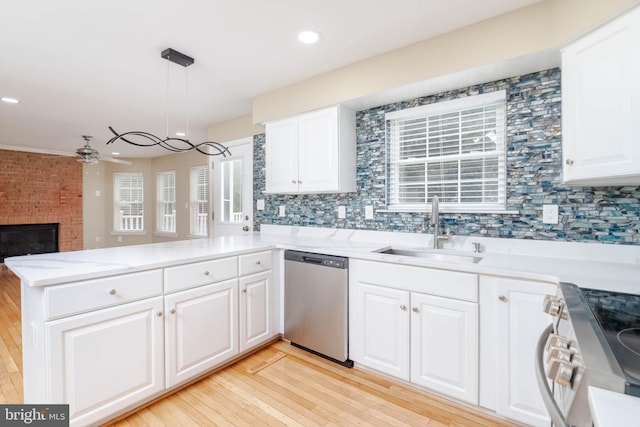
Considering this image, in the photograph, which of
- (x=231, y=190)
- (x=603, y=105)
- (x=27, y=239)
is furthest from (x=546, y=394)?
(x=27, y=239)

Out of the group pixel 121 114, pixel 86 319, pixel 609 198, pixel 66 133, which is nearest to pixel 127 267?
pixel 86 319

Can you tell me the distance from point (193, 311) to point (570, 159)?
244 cm

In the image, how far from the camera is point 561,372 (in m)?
0.65

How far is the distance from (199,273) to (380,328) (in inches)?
51.2

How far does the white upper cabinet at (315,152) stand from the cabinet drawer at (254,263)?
734 mm

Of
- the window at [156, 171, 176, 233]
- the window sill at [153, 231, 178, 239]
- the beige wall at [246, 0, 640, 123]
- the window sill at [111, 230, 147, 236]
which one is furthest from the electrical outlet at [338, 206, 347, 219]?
the window sill at [111, 230, 147, 236]

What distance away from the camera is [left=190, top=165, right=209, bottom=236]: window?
595 centimetres

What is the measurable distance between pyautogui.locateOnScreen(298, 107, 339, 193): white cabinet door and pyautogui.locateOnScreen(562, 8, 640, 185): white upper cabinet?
1573 millimetres

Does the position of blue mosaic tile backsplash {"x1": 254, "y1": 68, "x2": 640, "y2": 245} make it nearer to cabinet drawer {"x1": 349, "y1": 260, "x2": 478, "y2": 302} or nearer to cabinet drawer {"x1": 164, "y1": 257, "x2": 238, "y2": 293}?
cabinet drawer {"x1": 349, "y1": 260, "x2": 478, "y2": 302}

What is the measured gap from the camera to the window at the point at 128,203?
7449 mm

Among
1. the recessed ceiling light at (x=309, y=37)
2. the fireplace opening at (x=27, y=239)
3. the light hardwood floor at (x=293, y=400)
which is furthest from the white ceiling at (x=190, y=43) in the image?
the fireplace opening at (x=27, y=239)

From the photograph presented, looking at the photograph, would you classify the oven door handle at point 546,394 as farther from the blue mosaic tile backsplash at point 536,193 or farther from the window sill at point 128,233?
the window sill at point 128,233

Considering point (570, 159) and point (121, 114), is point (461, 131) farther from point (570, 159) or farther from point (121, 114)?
point (121, 114)

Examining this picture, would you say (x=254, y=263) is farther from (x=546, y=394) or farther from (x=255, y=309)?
(x=546, y=394)
